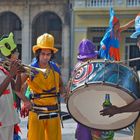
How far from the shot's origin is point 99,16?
19.1 meters

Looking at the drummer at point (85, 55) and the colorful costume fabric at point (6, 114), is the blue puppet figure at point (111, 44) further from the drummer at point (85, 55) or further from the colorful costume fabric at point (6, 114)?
the colorful costume fabric at point (6, 114)

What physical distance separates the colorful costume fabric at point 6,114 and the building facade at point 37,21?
15471 millimetres

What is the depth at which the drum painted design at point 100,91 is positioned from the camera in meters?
3.15

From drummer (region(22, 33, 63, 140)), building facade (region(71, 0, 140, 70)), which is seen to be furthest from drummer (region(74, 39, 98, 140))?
building facade (region(71, 0, 140, 70))

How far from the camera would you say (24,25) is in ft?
67.1

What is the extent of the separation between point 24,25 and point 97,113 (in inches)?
681

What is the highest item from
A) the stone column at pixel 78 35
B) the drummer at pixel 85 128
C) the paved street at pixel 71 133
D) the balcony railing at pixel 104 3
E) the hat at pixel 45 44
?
the balcony railing at pixel 104 3

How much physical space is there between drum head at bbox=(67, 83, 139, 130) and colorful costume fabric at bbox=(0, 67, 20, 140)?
73 centimetres

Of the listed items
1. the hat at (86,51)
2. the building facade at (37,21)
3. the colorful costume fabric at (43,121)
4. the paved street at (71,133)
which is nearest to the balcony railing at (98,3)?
the building facade at (37,21)

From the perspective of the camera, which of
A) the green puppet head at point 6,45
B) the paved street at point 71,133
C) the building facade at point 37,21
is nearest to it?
the green puppet head at point 6,45

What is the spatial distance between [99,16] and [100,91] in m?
16.0

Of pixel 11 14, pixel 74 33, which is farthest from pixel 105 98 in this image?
pixel 11 14

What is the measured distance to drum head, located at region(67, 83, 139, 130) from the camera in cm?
331

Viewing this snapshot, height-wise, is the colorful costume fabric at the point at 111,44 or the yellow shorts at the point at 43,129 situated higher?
the colorful costume fabric at the point at 111,44
